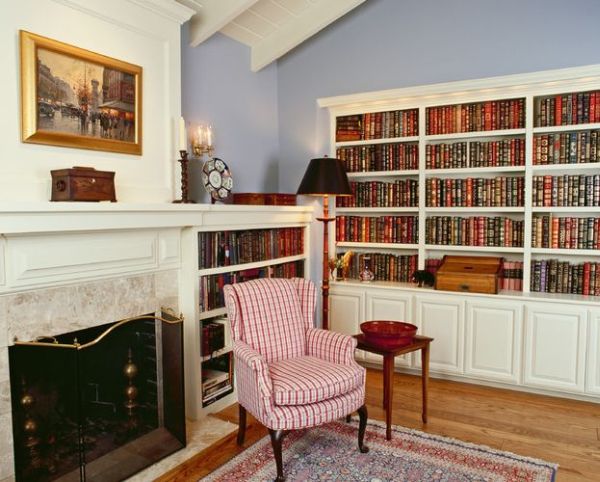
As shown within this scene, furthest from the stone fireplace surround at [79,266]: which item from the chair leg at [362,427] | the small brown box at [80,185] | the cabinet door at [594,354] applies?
the cabinet door at [594,354]

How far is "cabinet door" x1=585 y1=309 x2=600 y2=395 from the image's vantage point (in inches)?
129

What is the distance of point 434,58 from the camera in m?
3.88

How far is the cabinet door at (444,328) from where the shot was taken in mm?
3723

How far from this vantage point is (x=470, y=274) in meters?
3.66

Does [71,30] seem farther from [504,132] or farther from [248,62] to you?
[504,132]

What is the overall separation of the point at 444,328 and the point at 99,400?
7.88 feet

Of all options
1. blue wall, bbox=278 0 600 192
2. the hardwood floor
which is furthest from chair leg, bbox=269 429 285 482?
blue wall, bbox=278 0 600 192

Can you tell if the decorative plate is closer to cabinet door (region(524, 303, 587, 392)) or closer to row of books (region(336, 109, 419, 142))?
row of books (region(336, 109, 419, 142))

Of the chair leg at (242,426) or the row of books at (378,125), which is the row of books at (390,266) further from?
the chair leg at (242,426)

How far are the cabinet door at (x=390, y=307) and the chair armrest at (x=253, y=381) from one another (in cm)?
152

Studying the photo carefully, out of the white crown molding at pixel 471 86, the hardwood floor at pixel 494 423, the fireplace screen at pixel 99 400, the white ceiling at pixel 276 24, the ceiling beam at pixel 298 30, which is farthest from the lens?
the ceiling beam at pixel 298 30

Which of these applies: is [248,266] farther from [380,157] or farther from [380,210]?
[380,157]

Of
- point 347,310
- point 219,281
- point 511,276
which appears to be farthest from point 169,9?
point 511,276

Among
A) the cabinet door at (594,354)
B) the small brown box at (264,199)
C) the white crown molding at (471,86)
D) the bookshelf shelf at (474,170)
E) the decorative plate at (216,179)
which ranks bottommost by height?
the cabinet door at (594,354)
